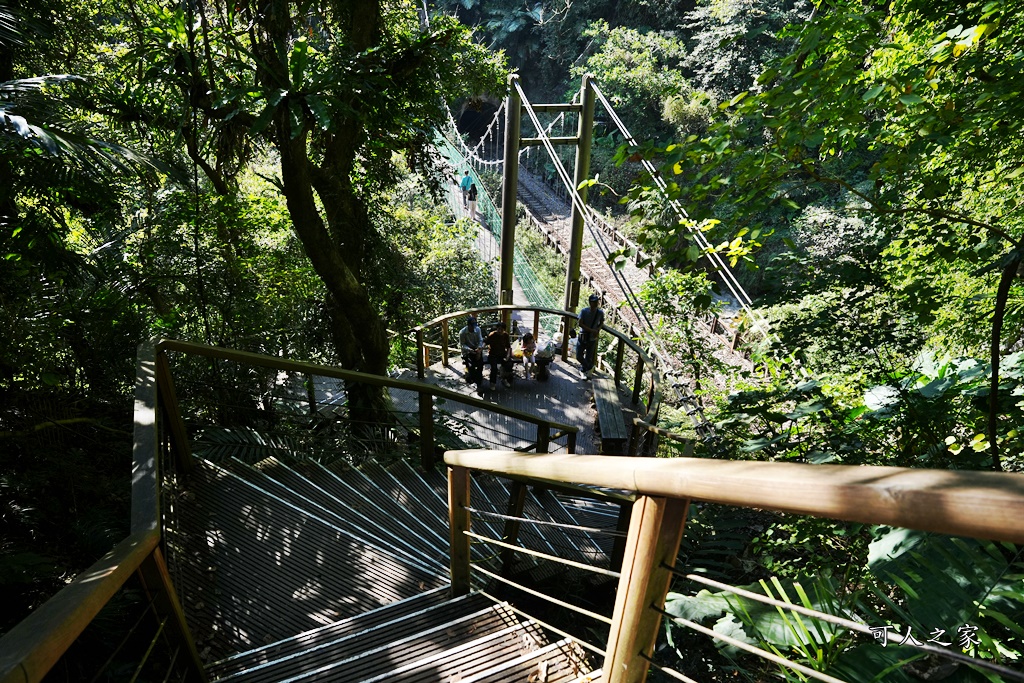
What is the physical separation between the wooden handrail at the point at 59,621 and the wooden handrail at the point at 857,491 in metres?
1.07

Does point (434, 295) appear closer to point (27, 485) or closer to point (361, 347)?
point (361, 347)

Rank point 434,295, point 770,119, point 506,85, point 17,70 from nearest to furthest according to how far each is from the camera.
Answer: point 770,119 → point 17,70 → point 506,85 → point 434,295

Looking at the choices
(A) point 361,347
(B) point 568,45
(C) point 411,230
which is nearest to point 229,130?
(A) point 361,347

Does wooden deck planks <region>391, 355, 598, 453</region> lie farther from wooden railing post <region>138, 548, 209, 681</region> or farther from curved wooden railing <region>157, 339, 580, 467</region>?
wooden railing post <region>138, 548, 209, 681</region>

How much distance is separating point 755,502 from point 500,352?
6.72 meters

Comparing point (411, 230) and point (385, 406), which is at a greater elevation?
point (411, 230)

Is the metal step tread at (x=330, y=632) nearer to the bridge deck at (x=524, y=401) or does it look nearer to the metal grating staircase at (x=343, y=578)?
the metal grating staircase at (x=343, y=578)

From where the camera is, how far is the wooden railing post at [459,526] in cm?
231

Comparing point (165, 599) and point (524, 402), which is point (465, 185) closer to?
point (524, 402)

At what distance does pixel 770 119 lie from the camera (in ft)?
9.31

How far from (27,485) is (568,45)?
2916 cm

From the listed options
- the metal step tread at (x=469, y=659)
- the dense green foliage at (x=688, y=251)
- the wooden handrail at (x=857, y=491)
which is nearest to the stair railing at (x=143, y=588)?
the dense green foliage at (x=688, y=251)

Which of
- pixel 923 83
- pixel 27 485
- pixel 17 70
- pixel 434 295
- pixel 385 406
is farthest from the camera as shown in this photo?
pixel 434 295

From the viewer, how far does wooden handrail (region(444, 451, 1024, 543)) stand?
62cm
